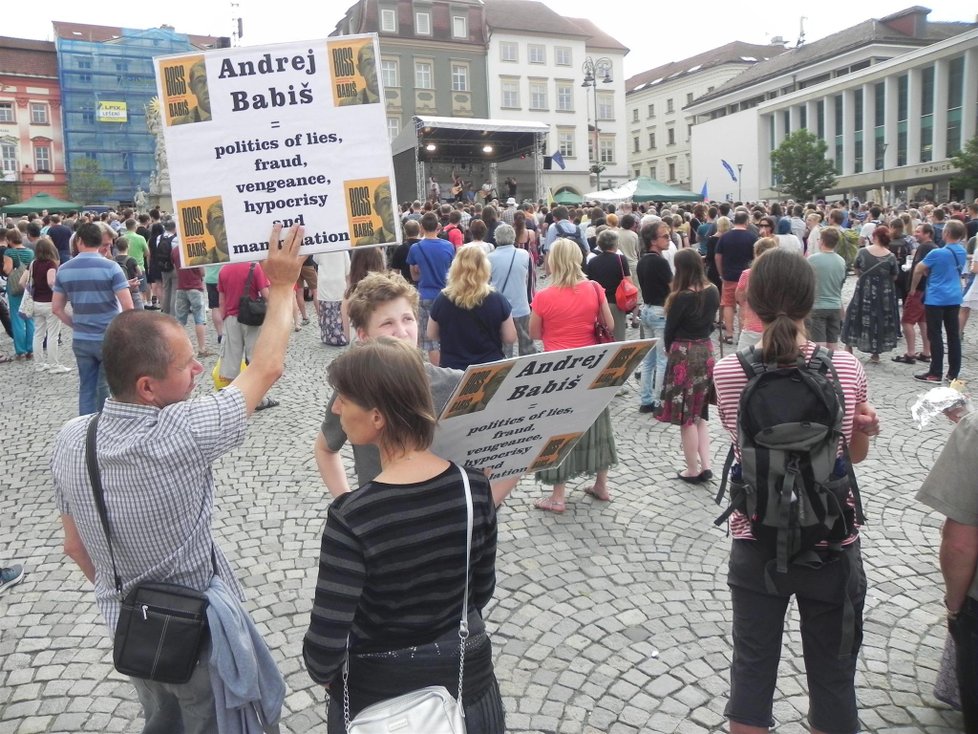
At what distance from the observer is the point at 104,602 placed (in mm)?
2168

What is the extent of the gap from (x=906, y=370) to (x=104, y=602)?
9.63 metres

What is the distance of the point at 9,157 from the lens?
58.4 m

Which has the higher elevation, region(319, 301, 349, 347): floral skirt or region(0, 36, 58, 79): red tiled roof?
region(0, 36, 58, 79): red tiled roof

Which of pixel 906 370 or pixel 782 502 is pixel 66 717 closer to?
pixel 782 502

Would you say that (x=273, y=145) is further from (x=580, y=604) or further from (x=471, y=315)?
(x=580, y=604)

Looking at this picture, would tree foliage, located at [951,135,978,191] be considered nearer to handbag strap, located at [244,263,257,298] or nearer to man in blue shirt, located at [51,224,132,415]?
handbag strap, located at [244,263,257,298]

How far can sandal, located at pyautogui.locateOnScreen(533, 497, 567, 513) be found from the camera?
537 centimetres

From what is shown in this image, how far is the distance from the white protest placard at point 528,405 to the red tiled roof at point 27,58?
230ft

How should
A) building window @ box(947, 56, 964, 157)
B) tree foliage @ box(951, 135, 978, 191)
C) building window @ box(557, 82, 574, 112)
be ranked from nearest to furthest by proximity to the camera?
tree foliage @ box(951, 135, 978, 191) → building window @ box(947, 56, 964, 157) → building window @ box(557, 82, 574, 112)

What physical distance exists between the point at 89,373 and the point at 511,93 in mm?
53163

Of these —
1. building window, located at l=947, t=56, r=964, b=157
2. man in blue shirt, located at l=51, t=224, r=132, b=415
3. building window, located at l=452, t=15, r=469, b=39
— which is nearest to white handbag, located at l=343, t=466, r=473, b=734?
man in blue shirt, located at l=51, t=224, r=132, b=415

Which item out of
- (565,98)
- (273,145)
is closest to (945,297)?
(273,145)

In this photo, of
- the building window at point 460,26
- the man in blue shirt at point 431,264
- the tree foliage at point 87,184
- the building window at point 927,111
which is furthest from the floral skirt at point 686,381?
the tree foliage at point 87,184

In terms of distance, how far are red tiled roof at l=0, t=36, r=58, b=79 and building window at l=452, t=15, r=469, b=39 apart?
3162 cm
